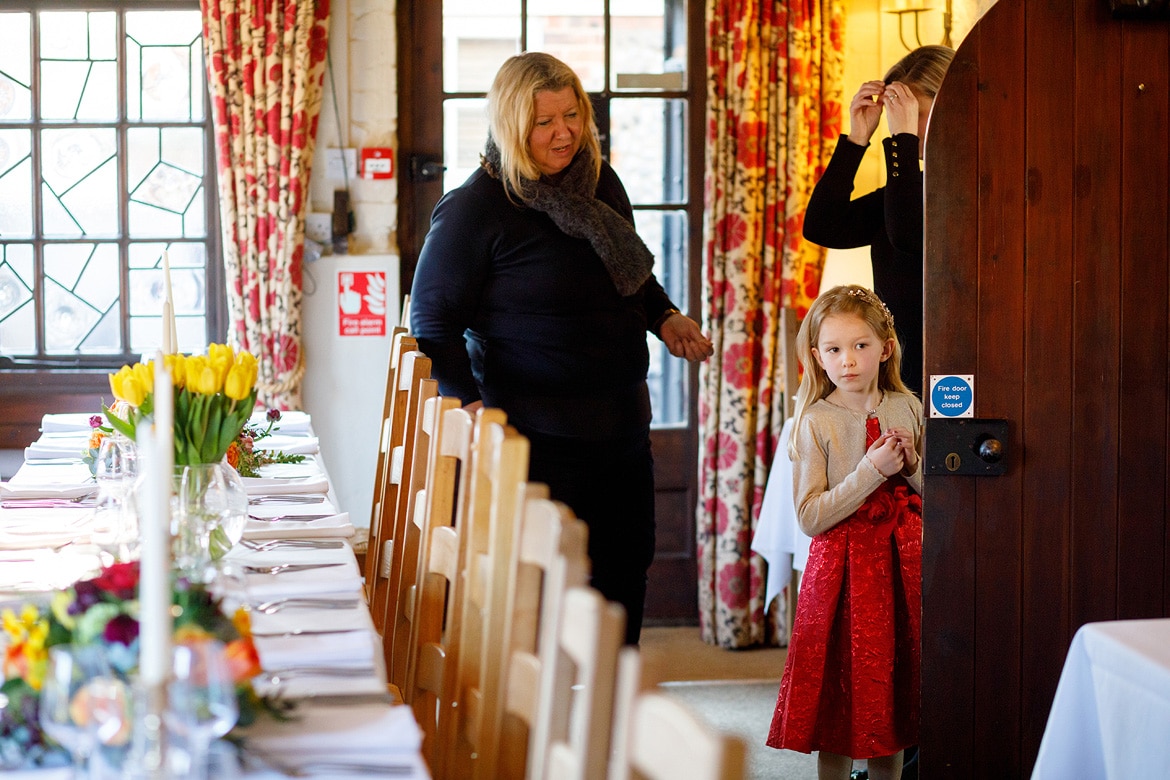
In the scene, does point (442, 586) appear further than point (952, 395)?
No

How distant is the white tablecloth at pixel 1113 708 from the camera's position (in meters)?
1.71

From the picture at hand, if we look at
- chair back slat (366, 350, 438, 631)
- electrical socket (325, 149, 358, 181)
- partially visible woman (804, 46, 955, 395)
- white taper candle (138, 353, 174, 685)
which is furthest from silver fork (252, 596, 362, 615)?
electrical socket (325, 149, 358, 181)

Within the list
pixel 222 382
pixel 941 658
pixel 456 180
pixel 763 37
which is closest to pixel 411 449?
pixel 222 382

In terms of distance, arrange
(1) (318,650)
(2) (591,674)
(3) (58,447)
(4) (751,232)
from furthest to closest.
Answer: (4) (751,232), (3) (58,447), (1) (318,650), (2) (591,674)

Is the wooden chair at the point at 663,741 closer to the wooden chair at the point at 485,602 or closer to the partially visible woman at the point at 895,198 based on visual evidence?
the wooden chair at the point at 485,602

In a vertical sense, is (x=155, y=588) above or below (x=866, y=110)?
below

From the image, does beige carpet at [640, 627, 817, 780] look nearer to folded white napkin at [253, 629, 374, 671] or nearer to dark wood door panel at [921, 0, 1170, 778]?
dark wood door panel at [921, 0, 1170, 778]

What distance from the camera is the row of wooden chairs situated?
95 centimetres

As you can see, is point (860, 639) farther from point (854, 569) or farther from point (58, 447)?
point (58, 447)

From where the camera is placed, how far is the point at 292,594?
1.89 metres

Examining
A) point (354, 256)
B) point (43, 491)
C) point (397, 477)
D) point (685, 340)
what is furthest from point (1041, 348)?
point (354, 256)

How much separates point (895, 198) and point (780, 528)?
1.24 meters

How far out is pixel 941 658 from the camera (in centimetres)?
254

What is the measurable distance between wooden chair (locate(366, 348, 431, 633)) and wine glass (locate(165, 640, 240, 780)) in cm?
138
